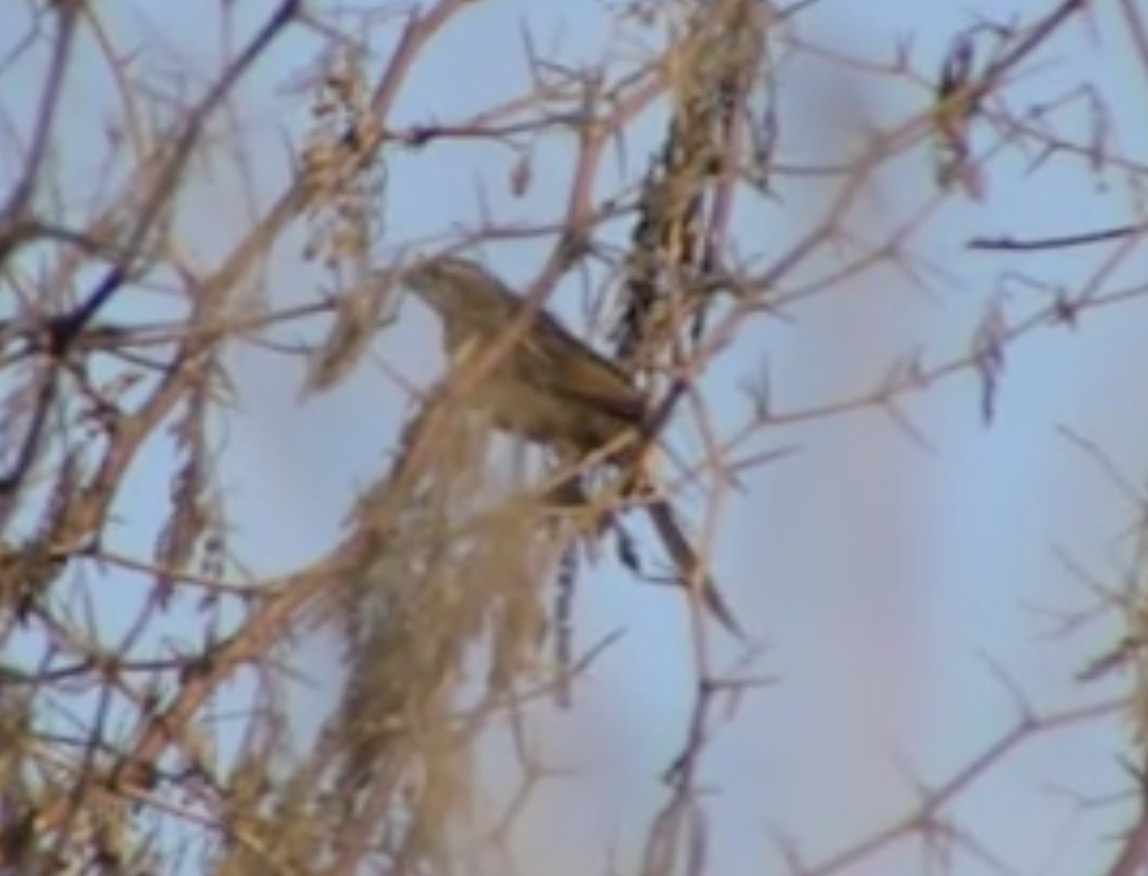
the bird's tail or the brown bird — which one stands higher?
the brown bird

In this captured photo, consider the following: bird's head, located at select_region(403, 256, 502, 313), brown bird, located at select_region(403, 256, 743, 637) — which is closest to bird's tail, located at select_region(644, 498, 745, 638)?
brown bird, located at select_region(403, 256, 743, 637)

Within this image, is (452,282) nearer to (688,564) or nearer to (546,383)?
(546,383)

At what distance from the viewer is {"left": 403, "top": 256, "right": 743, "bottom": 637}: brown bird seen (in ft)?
7.89

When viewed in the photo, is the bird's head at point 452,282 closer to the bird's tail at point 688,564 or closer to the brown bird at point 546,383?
the brown bird at point 546,383

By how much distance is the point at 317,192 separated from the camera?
2.63 meters

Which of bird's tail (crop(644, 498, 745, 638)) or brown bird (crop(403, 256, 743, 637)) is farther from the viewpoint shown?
brown bird (crop(403, 256, 743, 637))

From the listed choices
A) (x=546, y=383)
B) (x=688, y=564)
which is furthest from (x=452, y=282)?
(x=688, y=564)

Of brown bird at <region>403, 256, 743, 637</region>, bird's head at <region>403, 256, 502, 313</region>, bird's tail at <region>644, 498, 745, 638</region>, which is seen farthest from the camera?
bird's head at <region>403, 256, 502, 313</region>

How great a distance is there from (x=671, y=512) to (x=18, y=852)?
0.54m

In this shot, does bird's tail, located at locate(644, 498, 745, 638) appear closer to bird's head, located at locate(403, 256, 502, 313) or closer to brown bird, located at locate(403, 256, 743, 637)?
brown bird, located at locate(403, 256, 743, 637)

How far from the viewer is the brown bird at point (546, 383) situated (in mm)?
2406

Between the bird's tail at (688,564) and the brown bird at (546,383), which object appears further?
the brown bird at (546,383)

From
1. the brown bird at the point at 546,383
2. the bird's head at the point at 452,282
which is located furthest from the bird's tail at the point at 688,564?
the bird's head at the point at 452,282

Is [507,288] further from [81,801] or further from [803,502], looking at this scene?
[803,502]
